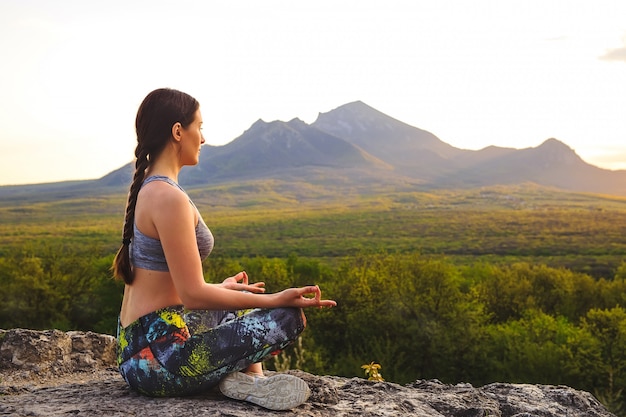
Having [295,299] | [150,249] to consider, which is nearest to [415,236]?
[295,299]

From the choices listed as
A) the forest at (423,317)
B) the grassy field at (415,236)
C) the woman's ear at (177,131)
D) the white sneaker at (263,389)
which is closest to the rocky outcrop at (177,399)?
the white sneaker at (263,389)

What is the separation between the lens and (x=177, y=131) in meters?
4.35

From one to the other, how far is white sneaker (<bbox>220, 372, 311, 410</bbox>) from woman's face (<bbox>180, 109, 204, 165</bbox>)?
1661 millimetres

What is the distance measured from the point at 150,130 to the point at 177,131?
20cm

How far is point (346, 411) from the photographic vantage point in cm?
466

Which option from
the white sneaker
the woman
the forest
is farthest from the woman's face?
the forest

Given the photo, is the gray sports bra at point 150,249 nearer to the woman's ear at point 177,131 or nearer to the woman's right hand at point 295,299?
the woman's ear at point 177,131

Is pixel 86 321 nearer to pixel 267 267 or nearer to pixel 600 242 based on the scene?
pixel 267 267

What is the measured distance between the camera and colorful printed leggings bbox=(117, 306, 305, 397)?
13.8ft

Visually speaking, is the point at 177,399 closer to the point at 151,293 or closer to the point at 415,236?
the point at 151,293

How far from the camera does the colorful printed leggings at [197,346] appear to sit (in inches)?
165

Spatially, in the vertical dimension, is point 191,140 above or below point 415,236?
above

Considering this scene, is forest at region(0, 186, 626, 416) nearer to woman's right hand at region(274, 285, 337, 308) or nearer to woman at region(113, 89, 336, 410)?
woman at region(113, 89, 336, 410)

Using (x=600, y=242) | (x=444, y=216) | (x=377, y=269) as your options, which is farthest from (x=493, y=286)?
(x=444, y=216)
